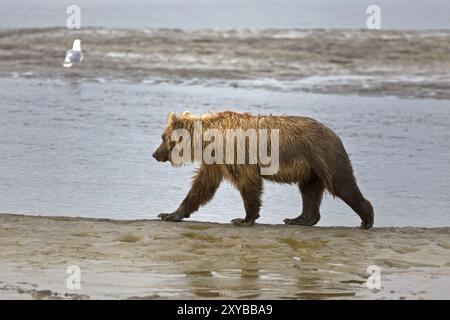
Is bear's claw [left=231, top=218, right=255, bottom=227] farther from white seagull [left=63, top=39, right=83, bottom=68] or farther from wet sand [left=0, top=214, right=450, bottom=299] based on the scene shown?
white seagull [left=63, top=39, right=83, bottom=68]

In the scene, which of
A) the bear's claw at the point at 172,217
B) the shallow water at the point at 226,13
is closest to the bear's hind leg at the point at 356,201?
the bear's claw at the point at 172,217

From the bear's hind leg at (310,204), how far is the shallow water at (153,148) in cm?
27

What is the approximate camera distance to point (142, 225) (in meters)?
8.59

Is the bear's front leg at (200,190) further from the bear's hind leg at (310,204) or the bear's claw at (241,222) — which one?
the bear's hind leg at (310,204)

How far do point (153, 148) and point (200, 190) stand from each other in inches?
134

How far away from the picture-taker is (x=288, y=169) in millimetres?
8867

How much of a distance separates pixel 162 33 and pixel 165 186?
11388 millimetres

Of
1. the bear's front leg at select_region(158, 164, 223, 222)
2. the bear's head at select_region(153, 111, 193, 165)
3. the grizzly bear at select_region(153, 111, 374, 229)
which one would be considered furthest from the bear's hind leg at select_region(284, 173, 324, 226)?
the bear's head at select_region(153, 111, 193, 165)

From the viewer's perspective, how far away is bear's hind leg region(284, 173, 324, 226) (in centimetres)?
907

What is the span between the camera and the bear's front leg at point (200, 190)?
901cm

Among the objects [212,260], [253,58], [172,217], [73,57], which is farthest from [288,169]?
[253,58]

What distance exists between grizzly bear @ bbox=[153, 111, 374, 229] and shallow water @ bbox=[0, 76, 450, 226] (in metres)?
0.41

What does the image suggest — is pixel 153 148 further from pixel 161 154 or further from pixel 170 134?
pixel 170 134
